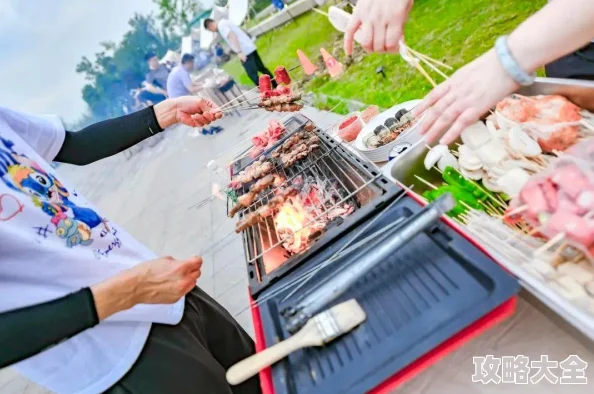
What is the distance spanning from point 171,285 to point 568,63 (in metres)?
Answer: 2.38

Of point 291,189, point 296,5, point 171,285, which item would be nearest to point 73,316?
point 171,285

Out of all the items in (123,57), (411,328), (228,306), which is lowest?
(228,306)

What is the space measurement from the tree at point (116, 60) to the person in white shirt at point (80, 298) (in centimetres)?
3565

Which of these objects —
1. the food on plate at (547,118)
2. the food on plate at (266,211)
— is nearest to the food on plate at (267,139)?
the food on plate at (266,211)

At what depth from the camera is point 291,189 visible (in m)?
2.38

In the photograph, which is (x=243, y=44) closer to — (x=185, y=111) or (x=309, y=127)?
(x=309, y=127)

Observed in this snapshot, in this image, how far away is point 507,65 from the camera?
1.14m

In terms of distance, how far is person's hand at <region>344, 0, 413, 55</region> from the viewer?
1.45 meters

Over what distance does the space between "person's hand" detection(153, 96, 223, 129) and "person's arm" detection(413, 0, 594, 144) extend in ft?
5.70

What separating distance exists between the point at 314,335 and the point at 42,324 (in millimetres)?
899

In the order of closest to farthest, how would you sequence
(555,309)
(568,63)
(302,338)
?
(555,309) < (302,338) < (568,63)

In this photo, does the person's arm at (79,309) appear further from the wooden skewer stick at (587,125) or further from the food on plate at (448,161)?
the wooden skewer stick at (587,125)

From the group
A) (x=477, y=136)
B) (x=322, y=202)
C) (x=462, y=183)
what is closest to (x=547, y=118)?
(x=477, y=136)

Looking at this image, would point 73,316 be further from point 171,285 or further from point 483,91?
point 483,91
